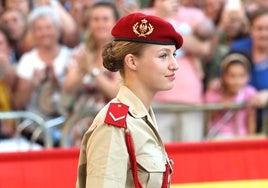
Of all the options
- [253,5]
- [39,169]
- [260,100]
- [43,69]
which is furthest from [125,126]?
[253,5]

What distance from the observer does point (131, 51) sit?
3.05 metres

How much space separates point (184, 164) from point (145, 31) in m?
2.51

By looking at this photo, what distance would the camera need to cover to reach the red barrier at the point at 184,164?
5246mm

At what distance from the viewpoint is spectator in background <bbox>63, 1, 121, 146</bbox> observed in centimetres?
621

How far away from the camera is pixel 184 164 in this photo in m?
5.45

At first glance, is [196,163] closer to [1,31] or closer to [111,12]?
[111,12]

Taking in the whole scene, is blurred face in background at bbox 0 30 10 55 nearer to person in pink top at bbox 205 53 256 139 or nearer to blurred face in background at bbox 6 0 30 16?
blurred face in background at bbox 6 0 30 16

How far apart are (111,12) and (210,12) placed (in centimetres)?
104

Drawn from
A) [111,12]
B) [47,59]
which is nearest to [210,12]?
[111,12]

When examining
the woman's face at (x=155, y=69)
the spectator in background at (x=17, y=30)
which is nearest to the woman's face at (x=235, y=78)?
the spectator in background at (x=17, y=30)

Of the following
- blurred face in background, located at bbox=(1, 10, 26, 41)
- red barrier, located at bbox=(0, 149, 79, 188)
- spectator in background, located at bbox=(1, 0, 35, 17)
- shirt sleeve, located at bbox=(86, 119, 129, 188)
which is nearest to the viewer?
shirt sleeve, located at bbox=(86, 119, 129, 188)

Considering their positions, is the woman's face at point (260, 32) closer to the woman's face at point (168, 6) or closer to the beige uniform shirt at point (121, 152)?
the woman's face at point (168, 6)

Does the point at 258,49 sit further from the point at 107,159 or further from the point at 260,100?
the point at 107,159

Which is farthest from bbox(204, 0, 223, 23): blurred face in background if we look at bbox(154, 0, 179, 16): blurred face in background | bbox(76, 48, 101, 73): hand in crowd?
bbox(76, 48, 101, 73): hand in crowd
